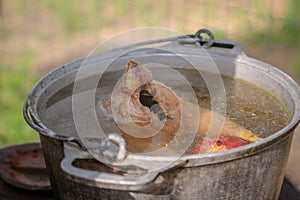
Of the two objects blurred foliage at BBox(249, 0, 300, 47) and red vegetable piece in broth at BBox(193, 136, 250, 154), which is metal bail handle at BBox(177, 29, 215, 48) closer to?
red vegetable piece in broth at BBox(193, 136, 250, 154)

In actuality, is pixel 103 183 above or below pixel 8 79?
above

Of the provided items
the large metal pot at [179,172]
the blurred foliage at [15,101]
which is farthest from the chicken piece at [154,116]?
the blurred foliage at [15,101]

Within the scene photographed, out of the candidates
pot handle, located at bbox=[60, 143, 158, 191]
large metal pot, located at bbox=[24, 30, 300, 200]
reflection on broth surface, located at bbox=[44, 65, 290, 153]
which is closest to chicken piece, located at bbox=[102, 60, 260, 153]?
reflection on broth surface, located at bbox=[44, 65, 290, 153]

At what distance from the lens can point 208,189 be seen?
1466mm

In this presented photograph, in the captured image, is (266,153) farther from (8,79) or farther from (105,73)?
(8,79)

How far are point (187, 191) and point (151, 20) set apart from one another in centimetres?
339

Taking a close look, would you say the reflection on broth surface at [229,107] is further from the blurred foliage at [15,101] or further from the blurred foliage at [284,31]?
the blurred foliage at [284,31]

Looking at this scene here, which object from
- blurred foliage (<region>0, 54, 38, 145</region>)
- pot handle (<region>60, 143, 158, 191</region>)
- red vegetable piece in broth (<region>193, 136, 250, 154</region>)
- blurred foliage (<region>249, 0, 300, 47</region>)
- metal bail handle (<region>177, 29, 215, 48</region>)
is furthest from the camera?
blurred foliage (<region>249, 0, 300, 47</region>)

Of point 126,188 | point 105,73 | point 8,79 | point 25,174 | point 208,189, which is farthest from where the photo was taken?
point 8,79

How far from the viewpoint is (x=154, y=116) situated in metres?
1.76

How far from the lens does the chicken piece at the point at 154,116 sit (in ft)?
5.54

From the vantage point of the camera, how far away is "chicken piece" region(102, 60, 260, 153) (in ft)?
5.54

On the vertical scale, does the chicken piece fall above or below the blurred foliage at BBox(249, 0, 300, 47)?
above

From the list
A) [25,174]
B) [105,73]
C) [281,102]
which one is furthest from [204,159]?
[25,174]
